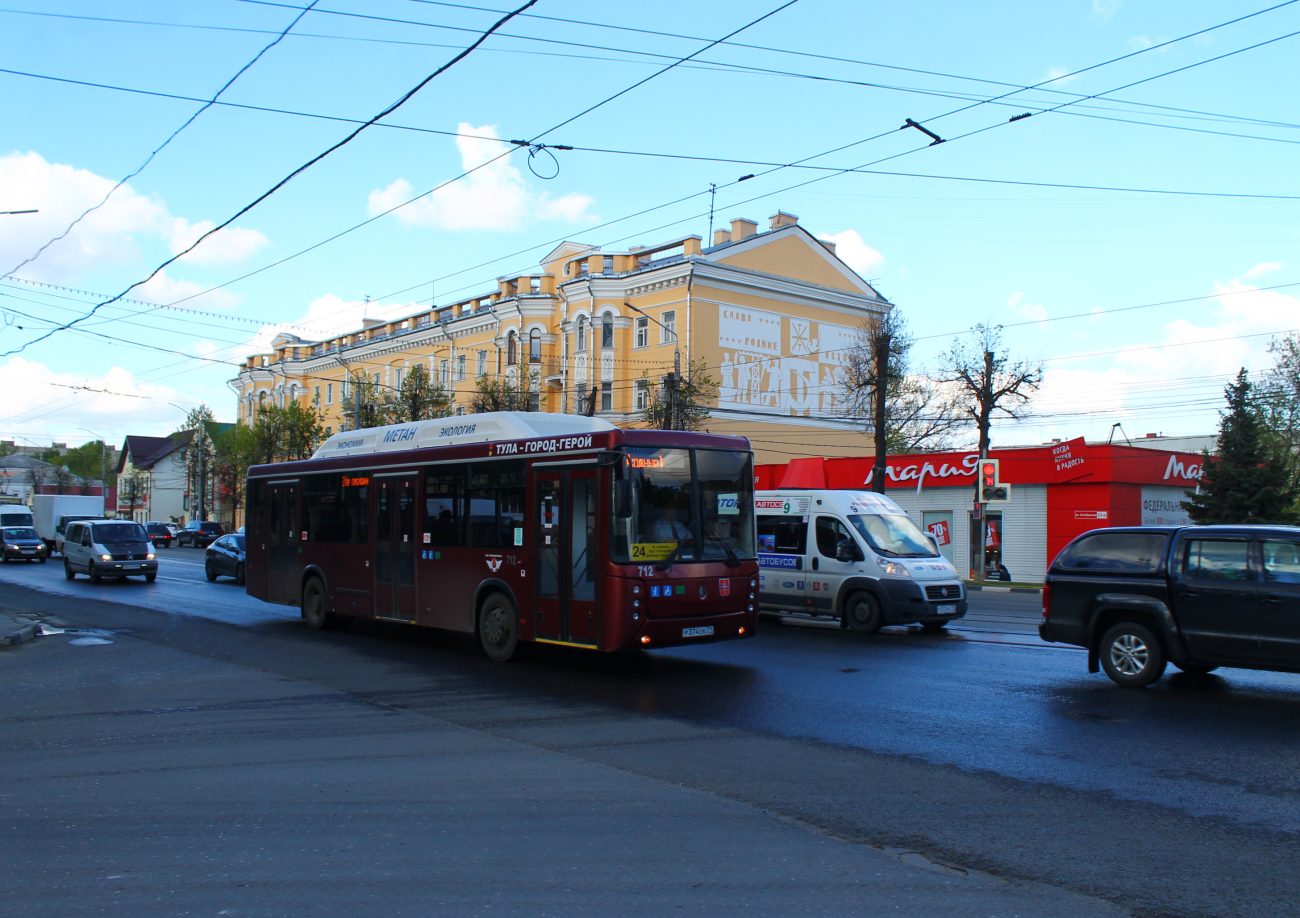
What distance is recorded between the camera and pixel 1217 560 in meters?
11.0

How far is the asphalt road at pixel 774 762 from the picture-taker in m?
5.69

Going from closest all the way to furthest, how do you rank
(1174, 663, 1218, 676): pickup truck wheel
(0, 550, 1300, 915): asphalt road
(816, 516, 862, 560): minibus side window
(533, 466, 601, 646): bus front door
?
(0, 550, 1300, 915): asphalt road, (1174, 663, 1218, 676): pickup truck wheel, (533, 466, 601, 646): bus front door, (816, 516, 862, 560): minibus side window

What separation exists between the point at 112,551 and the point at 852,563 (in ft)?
80.2

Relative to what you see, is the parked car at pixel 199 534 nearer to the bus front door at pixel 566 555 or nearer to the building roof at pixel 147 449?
the building roof at pixel 147 449

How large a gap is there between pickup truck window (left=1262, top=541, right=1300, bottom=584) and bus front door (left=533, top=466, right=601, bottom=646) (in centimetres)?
702

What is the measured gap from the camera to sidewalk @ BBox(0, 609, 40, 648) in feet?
55.3

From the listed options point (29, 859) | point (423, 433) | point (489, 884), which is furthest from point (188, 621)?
point (489, 884)

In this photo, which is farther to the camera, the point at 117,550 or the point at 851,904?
the point at 117,550

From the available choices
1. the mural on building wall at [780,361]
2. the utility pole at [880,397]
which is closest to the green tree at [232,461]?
the mural on building wall at [780,361]

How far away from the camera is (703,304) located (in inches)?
1869

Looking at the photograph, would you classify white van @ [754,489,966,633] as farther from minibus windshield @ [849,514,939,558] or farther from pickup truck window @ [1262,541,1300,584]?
pickup truck window @ [1262,541,1300,584]

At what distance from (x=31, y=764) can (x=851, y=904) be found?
6.94 m

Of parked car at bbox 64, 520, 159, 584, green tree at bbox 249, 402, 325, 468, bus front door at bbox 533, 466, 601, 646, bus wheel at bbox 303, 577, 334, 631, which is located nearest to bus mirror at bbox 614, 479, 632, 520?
bus front door at bbox 533, 466, 601, 646

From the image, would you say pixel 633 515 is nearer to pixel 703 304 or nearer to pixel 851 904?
pixel 851 904
